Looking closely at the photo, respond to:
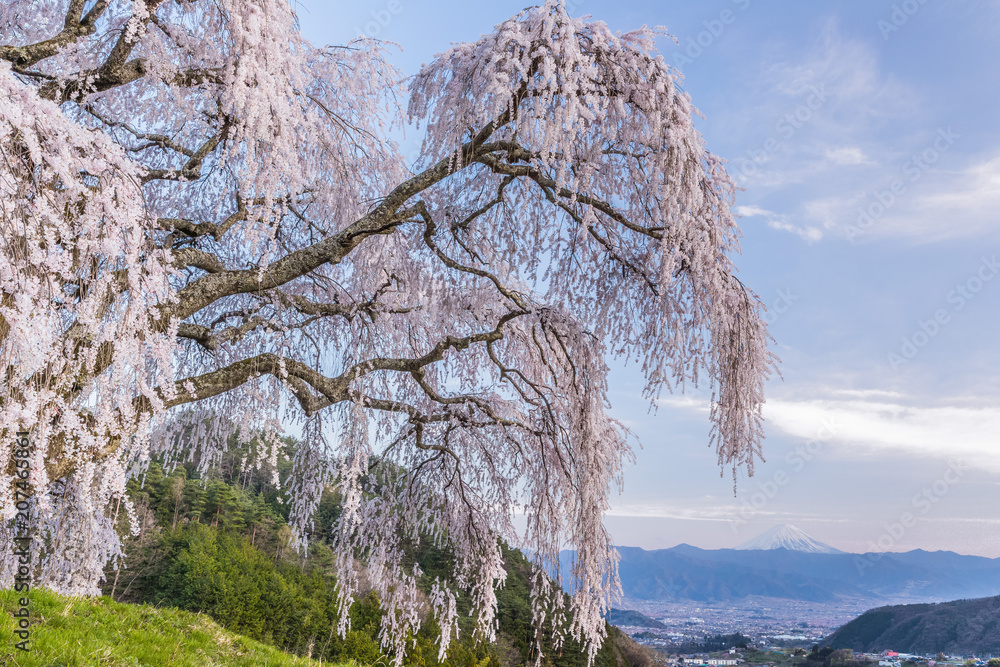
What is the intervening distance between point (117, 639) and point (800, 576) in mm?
196161

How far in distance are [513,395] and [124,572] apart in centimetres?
2124

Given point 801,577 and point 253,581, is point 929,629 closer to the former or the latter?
point 253,581

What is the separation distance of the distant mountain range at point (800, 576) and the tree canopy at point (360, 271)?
501 ft

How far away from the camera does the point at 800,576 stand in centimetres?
16712

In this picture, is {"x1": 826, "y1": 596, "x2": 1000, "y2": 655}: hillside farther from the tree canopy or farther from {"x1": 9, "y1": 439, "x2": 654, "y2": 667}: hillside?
the tree canopy

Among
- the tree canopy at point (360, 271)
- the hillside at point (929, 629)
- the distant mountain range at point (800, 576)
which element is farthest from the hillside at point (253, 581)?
the distant mountain range at point (800, 576)

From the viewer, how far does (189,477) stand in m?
27.7

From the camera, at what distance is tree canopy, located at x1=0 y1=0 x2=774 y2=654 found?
121 inches

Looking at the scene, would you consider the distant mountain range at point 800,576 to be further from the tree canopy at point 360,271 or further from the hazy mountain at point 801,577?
the tree canopy at point 360,271

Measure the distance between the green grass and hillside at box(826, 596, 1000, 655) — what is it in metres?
81.0

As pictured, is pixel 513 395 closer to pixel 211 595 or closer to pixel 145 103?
pixel 145 103

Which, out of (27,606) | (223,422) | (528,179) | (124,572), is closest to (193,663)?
(27,606)

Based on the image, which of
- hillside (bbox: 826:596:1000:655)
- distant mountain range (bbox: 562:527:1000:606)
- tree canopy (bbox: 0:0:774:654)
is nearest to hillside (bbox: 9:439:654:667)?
tree canopy (bbox: 0:0:774:654)

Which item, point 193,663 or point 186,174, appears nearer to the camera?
point 193,663
